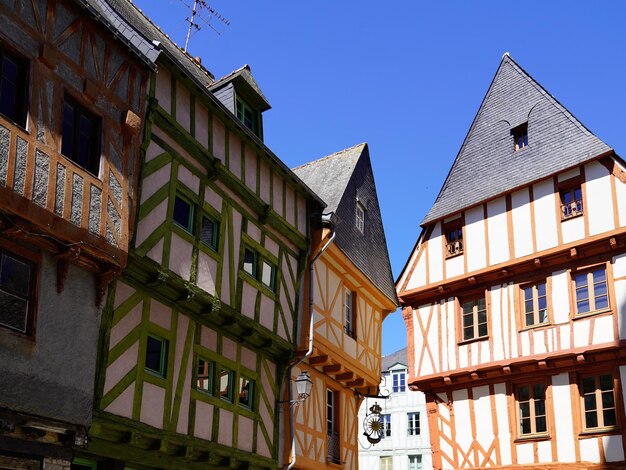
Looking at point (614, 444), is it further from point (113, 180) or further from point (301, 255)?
point (113, 180)

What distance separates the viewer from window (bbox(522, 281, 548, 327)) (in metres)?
16.9

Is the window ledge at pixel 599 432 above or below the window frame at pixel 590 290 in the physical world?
below

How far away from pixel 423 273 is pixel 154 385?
9.66m

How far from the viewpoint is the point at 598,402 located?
15617 mm

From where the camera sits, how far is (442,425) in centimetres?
1802

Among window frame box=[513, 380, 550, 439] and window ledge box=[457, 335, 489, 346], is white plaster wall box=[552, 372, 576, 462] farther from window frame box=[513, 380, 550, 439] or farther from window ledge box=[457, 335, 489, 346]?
window ledge box=[457, 335, 489, 346]

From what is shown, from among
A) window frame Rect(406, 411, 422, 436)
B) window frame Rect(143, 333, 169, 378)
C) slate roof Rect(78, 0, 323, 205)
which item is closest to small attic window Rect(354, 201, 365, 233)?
slate roof Rect(78, 0, 323, 205)

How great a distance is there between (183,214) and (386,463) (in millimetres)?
34221

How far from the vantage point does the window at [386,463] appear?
43.5m

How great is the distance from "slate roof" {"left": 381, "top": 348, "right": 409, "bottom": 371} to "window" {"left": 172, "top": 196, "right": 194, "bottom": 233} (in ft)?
115

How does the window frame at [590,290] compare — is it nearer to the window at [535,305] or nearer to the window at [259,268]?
the window at [535,305]

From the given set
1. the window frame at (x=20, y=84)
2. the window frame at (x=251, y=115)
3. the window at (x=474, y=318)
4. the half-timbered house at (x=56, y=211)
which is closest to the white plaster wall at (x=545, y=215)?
the window at (x=474, y=318)

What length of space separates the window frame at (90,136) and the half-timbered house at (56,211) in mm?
17

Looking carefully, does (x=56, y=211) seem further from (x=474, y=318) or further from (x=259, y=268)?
(x=474, y=318)
